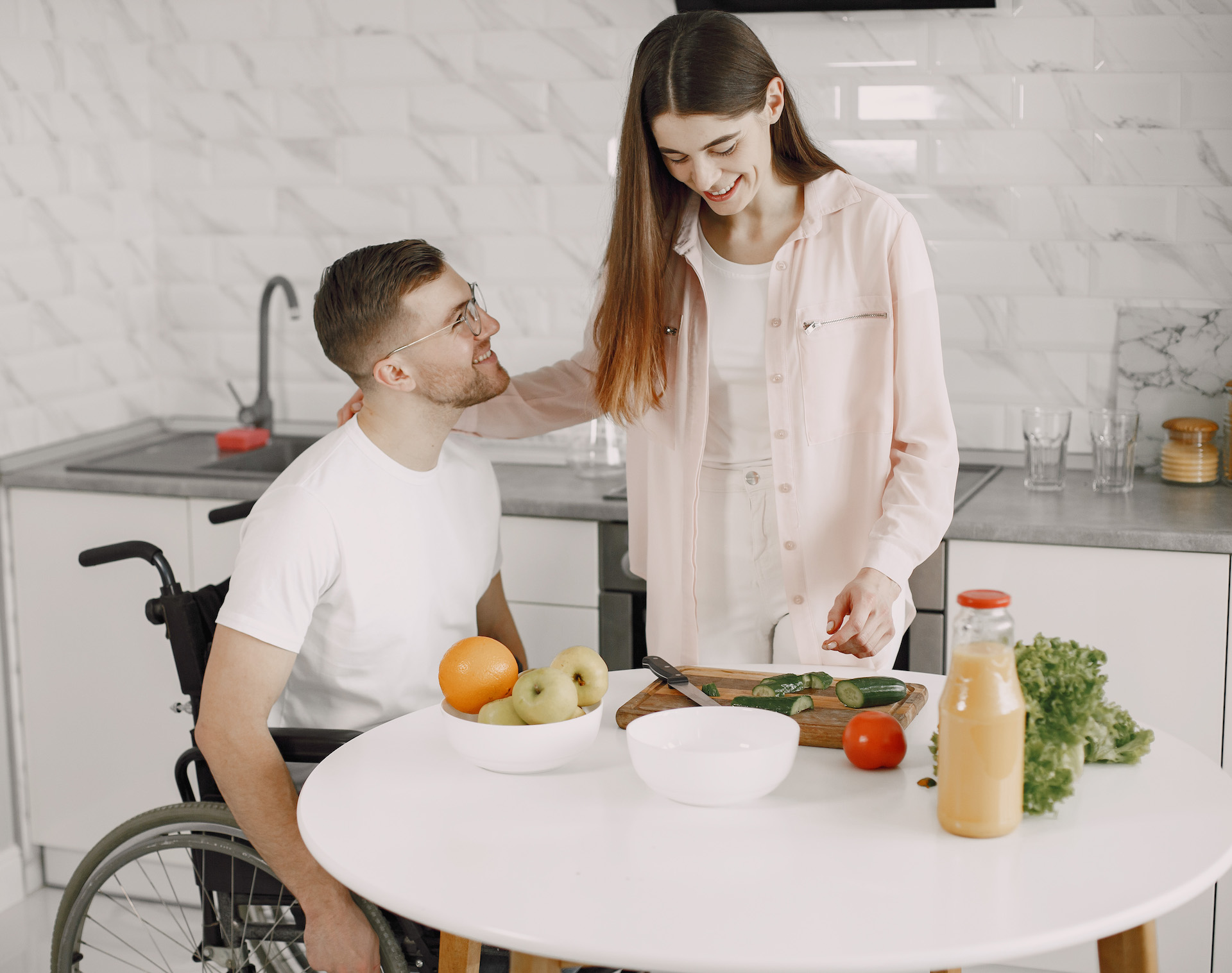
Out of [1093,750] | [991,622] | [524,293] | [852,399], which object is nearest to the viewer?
[991,622]

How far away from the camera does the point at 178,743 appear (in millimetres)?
2854

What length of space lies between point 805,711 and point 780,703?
32 mm

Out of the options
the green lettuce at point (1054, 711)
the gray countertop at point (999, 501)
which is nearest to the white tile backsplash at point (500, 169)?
the gray countertop at point (999, 501)

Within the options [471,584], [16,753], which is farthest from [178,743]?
[471,584]

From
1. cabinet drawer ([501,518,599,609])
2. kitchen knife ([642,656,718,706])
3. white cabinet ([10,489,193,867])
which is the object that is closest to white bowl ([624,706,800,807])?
kitchen knife ([642,656,718,706])

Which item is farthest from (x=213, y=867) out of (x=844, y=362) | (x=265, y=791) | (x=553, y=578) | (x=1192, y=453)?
(x=1192, y=453)

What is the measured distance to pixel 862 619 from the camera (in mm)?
1660

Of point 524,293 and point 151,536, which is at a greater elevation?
point 524,293

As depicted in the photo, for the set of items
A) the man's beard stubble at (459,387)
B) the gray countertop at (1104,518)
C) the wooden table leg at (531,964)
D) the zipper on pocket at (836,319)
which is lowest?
the wooden table leg at (531,964)

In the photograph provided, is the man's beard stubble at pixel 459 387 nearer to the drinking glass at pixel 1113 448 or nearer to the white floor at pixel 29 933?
the drinking glass at pixel 1113 448

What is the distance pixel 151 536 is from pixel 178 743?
46cm

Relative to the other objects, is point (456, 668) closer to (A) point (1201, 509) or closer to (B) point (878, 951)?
(B) point (878, 951)

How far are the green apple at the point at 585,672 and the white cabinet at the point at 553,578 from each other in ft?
3.63

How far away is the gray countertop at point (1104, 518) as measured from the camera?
7.43ft
